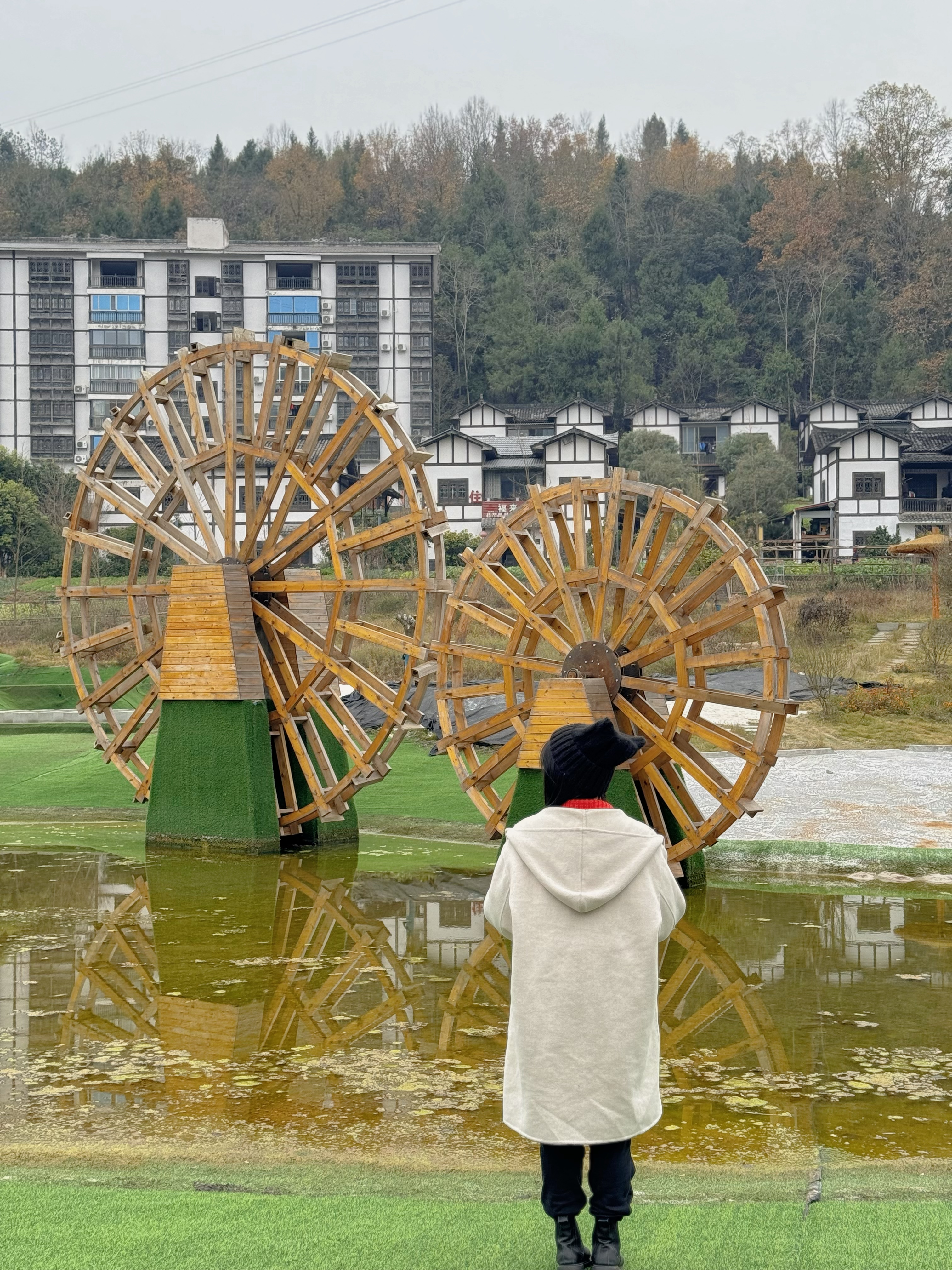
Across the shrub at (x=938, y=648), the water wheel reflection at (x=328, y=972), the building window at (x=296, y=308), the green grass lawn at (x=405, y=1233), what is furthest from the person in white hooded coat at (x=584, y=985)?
the building window at (x=296, y=308)

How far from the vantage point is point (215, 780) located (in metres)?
13.9

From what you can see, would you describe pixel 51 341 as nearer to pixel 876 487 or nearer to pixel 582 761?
pixel 876 487

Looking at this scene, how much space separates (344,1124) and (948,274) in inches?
2742

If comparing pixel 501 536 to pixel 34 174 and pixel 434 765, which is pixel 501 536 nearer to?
pixel 434 765

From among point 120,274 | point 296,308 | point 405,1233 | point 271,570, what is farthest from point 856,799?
point 120,274

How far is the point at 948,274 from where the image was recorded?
227ft

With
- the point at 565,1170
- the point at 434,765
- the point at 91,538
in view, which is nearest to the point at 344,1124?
the point at 565,1170

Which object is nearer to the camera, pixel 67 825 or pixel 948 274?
pixel 67 825

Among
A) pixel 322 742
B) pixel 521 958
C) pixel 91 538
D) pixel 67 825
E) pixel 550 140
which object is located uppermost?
pixel 550 140

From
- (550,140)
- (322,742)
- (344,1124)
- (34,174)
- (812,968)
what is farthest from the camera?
(550,140)

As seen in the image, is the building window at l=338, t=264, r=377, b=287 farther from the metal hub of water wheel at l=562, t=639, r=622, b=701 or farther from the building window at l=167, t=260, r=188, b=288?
the metal hub of water wheel at l=562, t=639, r=622, b=701

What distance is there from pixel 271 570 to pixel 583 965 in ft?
35.8

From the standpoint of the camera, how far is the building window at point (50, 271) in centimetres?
5462

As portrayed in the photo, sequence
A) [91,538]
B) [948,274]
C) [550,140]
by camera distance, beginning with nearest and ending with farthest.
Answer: [91,538], [948,274], [550,140]
